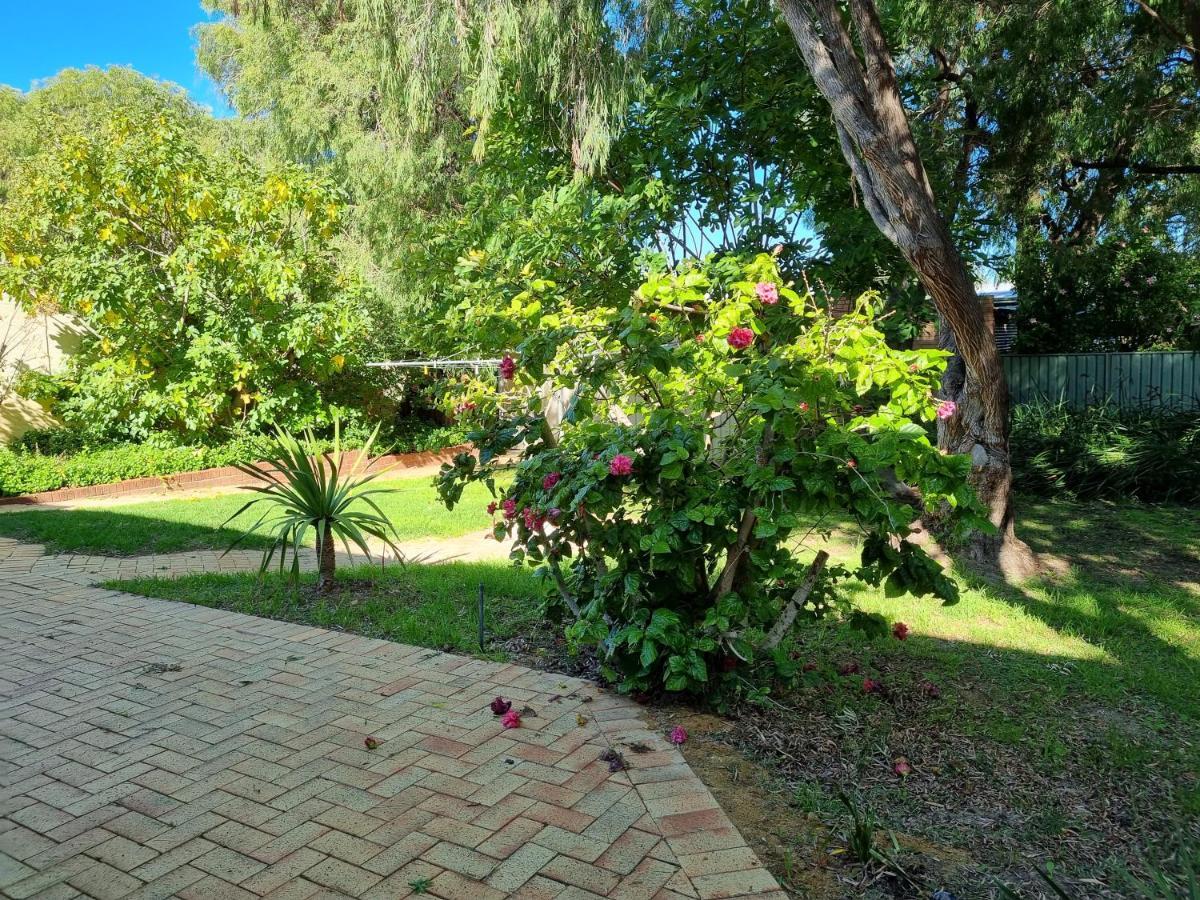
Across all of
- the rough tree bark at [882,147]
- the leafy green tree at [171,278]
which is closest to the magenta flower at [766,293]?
the rough tree bark at [882,147]

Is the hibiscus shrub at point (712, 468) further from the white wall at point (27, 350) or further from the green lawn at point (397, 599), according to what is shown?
the white wall at point (27, 350)

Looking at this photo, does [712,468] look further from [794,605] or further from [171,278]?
[171,278]

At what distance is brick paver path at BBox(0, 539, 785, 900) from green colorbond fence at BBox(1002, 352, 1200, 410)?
10113 millimetres

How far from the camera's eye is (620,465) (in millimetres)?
3018

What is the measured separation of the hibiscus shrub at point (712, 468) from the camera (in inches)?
115

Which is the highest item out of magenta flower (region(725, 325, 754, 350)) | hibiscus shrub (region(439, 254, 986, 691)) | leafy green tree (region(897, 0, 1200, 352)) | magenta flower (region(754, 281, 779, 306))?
leafy green tree (region(897, 0, 1200, 352))

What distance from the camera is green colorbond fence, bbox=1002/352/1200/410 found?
10.7 metres

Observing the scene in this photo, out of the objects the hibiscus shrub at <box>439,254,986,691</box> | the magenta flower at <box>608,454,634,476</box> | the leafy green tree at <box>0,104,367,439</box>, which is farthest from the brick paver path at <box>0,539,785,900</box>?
the leafy green tree at <box>0,104,367,439</box>

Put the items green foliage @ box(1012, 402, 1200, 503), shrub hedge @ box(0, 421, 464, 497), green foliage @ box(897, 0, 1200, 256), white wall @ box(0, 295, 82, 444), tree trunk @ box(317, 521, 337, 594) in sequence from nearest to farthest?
1. tree trunk @ box(317, 521, 337, 594)
2. green foliage @ box(897, 0, 1200, 256)
3. green foliage @ box(1012, 402, 1200, 503)
4. shrub hedge @ box(0, 421, 464, 497)
5. white wall @ box(0, 295, 82, 444)

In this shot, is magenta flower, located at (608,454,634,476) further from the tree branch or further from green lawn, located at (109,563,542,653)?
green lawn, located at (109,563,542,653)

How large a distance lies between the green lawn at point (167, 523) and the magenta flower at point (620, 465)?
4.24 metres

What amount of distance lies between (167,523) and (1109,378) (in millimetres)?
11665

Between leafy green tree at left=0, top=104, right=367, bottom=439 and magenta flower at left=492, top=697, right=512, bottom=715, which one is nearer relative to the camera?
magenta flower at left=492, top=697, right=512, bottom=715

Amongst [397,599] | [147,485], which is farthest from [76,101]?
[397,599]
